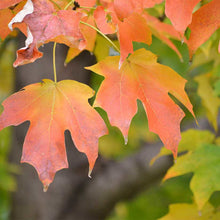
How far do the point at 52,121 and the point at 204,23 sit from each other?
405mm

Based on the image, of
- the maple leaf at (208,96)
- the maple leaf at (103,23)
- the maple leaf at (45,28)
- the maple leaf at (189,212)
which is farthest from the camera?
the maple leaf at (208,96)

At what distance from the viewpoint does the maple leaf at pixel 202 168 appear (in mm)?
1030

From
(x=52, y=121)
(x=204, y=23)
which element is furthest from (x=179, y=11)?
(x=52, y=121)

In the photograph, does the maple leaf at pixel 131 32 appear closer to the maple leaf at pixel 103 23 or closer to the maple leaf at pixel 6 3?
the maple leaf at pixel 103 23

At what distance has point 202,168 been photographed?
1088mm

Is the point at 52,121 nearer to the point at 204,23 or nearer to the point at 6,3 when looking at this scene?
the point at 6,3

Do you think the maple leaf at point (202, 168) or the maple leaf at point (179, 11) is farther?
the maple leaf at point (202, 168)

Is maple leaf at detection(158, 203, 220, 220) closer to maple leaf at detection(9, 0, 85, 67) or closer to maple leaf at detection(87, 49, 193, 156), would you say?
maple leaf at detection(87, 49, 193, 156)

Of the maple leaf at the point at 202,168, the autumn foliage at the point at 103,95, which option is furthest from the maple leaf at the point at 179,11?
the maple leaf at the point at 202,168

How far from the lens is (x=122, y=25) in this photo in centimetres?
75

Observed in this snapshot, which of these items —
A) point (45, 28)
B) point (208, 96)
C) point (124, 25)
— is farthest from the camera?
point (208, 96)

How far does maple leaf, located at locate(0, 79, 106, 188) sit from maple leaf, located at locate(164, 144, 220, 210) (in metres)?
0.43

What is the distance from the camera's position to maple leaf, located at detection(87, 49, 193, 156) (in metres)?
0.74

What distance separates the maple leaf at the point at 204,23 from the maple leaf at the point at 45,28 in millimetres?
260
